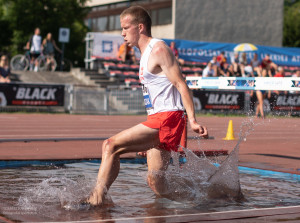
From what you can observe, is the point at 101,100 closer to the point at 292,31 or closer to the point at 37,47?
the point at 37,47

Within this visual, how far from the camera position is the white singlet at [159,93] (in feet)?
18.6

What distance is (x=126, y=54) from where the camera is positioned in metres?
29.9

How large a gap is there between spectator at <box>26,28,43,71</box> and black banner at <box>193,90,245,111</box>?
6996mm

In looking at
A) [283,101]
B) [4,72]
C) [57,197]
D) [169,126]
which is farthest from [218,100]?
[169,126]

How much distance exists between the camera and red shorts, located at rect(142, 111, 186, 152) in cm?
558

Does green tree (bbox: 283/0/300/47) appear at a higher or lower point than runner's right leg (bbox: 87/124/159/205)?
higher

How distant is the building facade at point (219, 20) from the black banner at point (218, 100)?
553 inches

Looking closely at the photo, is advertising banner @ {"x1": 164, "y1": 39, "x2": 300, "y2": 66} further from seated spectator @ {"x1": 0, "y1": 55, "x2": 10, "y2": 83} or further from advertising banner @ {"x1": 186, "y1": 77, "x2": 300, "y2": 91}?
advertising banner @ {"x1": 186, "y1": 77, "x2": 300, "y2": 91}

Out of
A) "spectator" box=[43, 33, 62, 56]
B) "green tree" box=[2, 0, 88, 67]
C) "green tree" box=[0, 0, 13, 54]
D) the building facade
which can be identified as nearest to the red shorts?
"spectator" box=[43, 33, 62, 56]

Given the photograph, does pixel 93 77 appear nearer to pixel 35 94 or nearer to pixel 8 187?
pixel 35 94

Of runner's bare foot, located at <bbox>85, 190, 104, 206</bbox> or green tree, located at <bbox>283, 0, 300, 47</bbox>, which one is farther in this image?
green tree, located at <bbox>283, 0, 300, 47</bbox>

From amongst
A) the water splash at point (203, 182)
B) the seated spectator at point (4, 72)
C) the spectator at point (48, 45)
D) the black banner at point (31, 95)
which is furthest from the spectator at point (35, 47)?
the water splash at point (203, 182)

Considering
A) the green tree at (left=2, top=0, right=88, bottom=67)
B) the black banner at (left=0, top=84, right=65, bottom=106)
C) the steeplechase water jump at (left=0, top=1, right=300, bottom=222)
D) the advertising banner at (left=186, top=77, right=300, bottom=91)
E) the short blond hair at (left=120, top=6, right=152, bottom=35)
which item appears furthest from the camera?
the green tree at (left=2, top=0, right=88, bottom=67)

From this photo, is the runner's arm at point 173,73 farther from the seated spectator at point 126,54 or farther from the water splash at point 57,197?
the seated spectator at point 126,54
